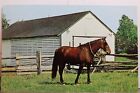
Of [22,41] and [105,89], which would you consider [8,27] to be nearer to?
[22,41]

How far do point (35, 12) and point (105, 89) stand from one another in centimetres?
84

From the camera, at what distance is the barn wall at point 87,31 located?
8.93ft

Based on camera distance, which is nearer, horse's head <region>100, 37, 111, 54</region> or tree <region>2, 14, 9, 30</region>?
tree <region>2, 14, 9, 30</region>

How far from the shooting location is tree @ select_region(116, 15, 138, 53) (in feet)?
8.96

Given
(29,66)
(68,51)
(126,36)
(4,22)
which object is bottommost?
(29,66)

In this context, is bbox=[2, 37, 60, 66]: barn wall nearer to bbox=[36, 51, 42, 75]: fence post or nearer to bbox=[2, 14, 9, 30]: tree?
bbox=[36, 51, 42, 75]: fence post

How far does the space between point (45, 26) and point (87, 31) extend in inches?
13.7

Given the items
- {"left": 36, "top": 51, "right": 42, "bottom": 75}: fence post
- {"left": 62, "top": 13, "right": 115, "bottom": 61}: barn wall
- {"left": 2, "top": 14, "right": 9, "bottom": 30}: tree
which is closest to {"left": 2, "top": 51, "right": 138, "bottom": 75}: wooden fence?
{"left": 36, "top": 51, "right": 42, "bottom": 75}: fence post

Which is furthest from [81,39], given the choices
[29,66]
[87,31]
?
[29,66]

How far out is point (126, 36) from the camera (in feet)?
9.08

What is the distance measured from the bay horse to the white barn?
Result: 0.12 ft

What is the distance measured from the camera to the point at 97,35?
2750 mm

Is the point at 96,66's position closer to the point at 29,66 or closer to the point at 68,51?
the point at 68,51

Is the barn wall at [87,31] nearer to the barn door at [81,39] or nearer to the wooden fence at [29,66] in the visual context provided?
the barn door at [81,39]
